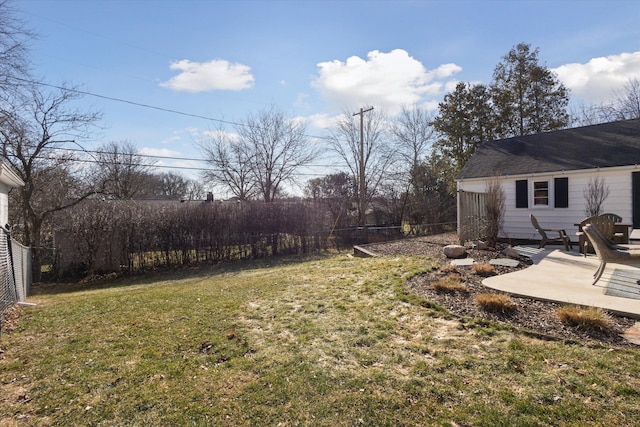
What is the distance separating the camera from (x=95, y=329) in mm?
4234

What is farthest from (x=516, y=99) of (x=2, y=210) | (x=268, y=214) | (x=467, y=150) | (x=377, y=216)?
(x=2, y=210)

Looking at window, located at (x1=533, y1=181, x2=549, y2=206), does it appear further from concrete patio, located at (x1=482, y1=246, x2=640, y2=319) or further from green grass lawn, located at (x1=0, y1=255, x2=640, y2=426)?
green grass lawn, located at (x1=0, y1=255, x2=640, y2=426)

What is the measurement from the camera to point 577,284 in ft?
16.7

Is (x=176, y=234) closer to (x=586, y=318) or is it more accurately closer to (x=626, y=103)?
(x=586, y=318)

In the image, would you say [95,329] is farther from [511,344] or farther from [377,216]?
[377,216]

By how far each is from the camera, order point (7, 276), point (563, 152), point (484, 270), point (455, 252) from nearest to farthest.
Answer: point (7, 276) < point (484, 270) < point (455, 252) < point (563, 152)

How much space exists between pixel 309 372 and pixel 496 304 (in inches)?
100

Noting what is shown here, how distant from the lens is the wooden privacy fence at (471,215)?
30.7 ft

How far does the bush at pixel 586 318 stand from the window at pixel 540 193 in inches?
350

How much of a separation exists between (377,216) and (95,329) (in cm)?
2140

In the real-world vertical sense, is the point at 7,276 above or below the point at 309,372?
above

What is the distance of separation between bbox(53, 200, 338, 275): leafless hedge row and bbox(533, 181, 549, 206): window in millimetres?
8321

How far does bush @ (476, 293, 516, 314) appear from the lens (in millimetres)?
4035

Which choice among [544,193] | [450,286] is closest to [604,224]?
[544,193]
